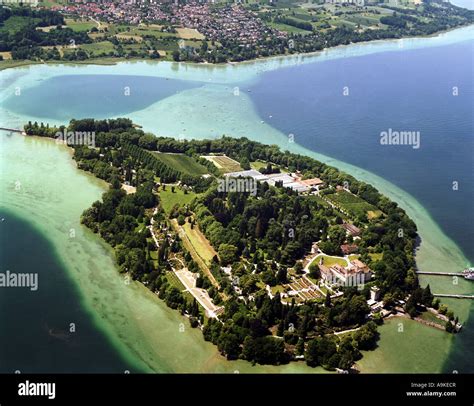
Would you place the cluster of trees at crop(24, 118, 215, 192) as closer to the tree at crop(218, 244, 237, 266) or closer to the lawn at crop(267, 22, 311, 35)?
the tree at crop(218, 244, 237, 266)

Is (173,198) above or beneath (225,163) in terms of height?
beneath

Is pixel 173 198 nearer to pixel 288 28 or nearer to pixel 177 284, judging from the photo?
pixel 177 284

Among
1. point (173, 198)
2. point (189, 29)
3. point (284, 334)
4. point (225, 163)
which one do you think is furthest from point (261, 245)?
point (189, 29)

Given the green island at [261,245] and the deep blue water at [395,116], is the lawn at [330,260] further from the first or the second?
the deep blue water at [395,116]

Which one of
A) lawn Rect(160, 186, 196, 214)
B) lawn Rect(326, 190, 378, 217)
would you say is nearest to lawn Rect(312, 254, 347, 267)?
lawn Rect(326, 190, 378, 217)

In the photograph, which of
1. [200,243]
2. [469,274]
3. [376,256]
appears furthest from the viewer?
[200,243]

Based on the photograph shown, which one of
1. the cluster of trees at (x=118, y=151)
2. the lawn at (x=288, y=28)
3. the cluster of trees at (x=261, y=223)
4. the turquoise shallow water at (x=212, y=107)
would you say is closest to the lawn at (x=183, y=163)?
the cluster of trees at (x=118, y=151)

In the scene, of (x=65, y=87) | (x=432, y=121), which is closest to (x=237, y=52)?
(x=65, y=87)
